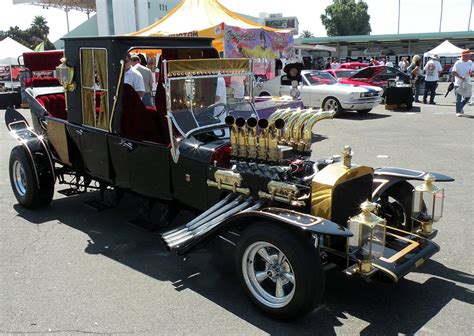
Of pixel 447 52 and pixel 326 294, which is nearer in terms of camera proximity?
pixel 326 294

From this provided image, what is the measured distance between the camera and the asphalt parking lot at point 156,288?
11.2 feet

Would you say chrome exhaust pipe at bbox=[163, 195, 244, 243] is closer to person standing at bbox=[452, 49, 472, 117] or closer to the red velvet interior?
the red velvet interior

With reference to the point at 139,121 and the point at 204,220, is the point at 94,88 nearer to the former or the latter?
the point at 139,121

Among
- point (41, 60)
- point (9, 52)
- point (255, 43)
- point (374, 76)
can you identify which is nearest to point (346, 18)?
point (374, 76)

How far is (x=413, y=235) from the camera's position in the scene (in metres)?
3.88

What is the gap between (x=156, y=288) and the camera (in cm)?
402

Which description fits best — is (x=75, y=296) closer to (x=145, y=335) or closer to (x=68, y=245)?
(x=145, y=335)

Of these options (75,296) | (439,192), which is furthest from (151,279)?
(439,192)

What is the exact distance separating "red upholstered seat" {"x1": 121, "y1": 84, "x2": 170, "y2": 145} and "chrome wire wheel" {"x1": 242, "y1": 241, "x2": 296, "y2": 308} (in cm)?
203

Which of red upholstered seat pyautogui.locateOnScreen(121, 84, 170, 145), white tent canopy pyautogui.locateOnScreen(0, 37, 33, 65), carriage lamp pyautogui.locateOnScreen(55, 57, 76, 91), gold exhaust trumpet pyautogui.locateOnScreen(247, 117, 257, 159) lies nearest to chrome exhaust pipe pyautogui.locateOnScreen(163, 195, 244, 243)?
gold exhaust trumpet pyautogui.locateOnScreen(247, 117, 257, 159)

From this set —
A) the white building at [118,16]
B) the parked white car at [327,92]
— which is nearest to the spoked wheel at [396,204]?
the parked white car at [327,92]

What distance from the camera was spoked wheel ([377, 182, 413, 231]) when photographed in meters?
4.37

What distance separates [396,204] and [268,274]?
64.9 inches

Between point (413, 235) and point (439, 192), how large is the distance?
1.52ft
